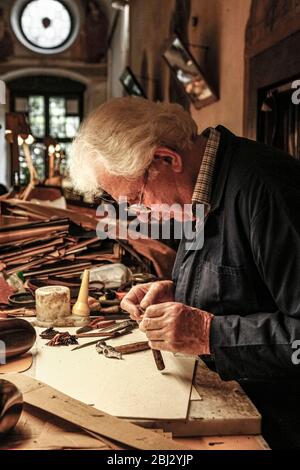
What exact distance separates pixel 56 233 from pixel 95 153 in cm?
147

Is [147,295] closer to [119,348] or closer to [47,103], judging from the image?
[119,348]

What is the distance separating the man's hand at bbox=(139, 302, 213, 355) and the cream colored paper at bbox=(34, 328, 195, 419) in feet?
0.41

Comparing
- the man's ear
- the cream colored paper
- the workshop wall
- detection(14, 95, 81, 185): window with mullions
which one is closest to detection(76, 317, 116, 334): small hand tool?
the cream colored paper

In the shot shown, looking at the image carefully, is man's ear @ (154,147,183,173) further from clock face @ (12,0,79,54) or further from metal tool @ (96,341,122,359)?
clock face @ (12,0,79,54)

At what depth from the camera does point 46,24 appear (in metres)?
20.2

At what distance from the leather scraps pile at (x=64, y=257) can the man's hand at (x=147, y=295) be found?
0.38 metres

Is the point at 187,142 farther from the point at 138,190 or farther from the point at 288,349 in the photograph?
the point at 288,349

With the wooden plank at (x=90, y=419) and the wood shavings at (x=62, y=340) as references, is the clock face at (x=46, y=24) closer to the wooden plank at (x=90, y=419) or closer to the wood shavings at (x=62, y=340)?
the wood shavings at (x=62, y=340)

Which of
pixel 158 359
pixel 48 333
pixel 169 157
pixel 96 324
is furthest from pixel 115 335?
pixel 169 157

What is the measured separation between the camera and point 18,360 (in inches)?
83.5

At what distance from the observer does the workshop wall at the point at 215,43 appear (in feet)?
17.1

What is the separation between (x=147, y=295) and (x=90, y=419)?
93 cm

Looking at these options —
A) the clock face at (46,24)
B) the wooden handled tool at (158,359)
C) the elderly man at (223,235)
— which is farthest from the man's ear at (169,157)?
the clock face at (46,24)

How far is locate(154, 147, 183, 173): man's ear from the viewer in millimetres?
2119
